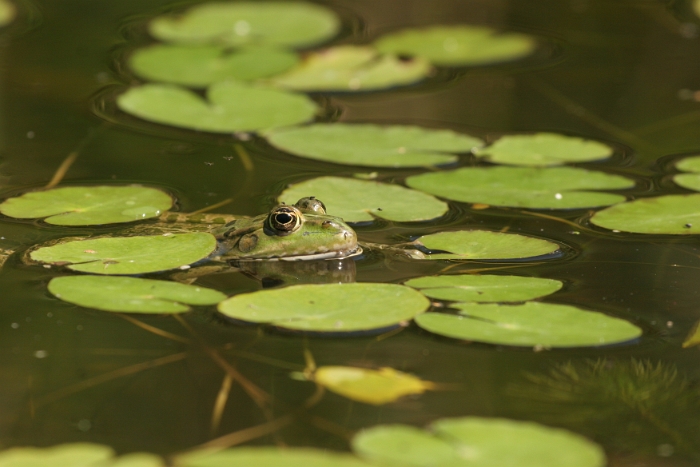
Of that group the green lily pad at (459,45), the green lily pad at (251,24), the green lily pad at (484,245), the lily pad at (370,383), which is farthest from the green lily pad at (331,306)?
the green lily pad at (251,24)

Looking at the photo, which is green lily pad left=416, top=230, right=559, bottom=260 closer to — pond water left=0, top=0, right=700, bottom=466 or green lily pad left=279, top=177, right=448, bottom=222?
pond water left=0, top=0, right=700, bottom=466

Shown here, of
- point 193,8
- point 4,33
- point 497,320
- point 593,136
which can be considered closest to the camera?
point 497,320

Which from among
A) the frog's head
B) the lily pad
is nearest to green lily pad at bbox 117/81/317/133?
the frog's head

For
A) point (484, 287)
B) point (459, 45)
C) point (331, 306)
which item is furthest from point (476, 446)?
point (459, 45)

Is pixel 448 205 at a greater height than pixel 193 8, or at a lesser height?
lesser

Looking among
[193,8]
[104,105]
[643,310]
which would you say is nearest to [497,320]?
[643,310]

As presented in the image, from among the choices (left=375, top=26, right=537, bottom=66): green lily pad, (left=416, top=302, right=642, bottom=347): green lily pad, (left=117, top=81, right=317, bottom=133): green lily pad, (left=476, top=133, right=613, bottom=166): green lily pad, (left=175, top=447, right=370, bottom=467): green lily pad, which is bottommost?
(left=175, top=447, right=370, bottom=467): green lily pad

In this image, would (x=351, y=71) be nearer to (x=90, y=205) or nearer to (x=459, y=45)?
(x=459, y=45)

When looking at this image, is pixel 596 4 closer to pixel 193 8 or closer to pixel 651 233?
pixel 193 8
